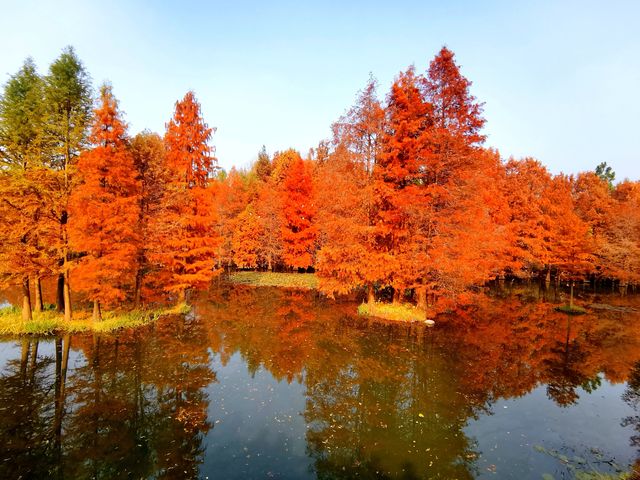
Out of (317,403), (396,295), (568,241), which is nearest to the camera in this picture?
(317,403)

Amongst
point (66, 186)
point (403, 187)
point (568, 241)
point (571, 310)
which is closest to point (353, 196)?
point (403, 187)

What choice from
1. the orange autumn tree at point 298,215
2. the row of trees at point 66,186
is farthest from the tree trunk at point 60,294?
the orange autumn tree at point 298,215

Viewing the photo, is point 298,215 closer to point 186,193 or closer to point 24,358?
point 186,193

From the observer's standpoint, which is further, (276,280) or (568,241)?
(276,280)

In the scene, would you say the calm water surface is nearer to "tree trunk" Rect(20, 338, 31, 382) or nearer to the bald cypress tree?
"tree trunk" Rect(20, 338, 31, 382)

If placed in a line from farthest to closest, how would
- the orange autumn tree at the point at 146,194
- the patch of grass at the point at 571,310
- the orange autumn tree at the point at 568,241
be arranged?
1. the orange autumn tree at the point at 568,241
2. the patch of grass at the point at 571,310
3. the orange autumn tree at the point at 146,194

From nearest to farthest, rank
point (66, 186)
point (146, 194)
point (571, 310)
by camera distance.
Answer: point (66, 186) → point (146, 194) → point (571, 310)

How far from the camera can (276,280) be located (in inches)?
1742

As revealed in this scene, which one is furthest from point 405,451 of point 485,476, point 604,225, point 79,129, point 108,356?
point 604,225

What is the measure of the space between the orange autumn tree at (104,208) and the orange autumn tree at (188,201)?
426 cm

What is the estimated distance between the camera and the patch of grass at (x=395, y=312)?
24203 millimetres

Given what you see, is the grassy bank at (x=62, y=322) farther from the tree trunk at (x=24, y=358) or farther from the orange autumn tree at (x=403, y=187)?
the orange autumn tree at (x=403, y=187)

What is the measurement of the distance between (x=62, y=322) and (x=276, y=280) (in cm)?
2613

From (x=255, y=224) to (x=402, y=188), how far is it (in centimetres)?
3135
